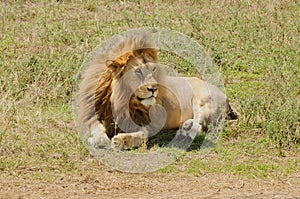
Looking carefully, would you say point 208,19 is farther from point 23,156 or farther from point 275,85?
point 23,156

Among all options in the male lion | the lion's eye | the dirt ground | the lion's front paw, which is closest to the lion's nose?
the male lion

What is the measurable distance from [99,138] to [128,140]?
0.75ft

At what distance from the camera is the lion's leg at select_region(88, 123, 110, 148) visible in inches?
232

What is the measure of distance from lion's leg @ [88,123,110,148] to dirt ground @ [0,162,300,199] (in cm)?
26

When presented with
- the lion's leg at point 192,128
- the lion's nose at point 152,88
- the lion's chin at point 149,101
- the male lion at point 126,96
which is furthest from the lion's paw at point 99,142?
the lion's leg at point 192,128

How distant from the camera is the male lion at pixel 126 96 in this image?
586 cm

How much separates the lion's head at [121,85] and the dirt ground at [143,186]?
56 centimetres

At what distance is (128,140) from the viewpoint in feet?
19.4

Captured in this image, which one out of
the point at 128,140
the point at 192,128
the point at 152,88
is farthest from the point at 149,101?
the point at 192,128

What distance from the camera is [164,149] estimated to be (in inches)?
241

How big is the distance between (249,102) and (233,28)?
2.52 meters

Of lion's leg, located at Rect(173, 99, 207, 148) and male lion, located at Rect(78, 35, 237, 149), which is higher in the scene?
male lion, located at Rect(78, 35, 237, 149)

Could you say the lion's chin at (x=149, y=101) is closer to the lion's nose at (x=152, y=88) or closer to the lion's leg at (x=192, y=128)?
the lion's nose at (x=152, y=88)

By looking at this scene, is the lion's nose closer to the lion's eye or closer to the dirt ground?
the lion's eye
